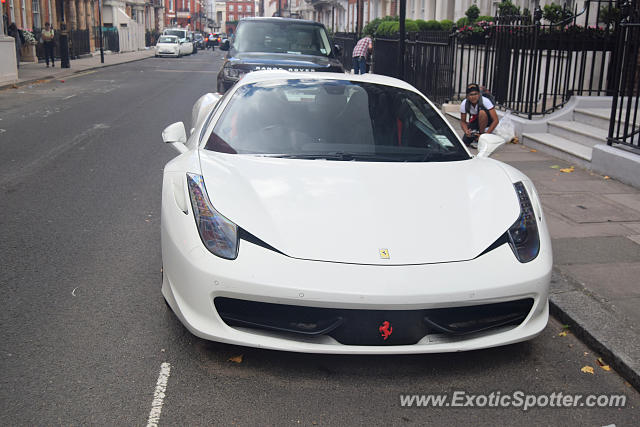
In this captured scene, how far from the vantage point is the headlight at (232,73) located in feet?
38.4

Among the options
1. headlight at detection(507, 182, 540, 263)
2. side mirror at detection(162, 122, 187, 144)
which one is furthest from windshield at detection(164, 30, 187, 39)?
headlight at detection(507, 182, 540, 263)

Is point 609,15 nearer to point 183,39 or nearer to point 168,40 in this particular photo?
point 168,40

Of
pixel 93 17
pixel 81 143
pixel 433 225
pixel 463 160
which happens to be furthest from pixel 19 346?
pixel 93 17

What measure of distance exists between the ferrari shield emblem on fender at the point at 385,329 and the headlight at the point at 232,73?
9.11m

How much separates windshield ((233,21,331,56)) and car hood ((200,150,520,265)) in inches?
371

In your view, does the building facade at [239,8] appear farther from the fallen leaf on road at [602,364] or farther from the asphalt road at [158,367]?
the fallen leaf on road at [602,364]

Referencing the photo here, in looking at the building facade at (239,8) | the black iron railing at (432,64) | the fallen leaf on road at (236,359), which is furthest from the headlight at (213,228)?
the building facade at (239,8)

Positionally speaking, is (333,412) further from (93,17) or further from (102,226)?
(93,17)

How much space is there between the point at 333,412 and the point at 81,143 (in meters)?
8.44

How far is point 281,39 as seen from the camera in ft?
44.0

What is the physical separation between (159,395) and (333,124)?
225 centimetres

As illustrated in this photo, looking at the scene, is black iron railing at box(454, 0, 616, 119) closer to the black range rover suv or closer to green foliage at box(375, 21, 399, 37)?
the black range rover suv

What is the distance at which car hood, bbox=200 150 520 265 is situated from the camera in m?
3.32

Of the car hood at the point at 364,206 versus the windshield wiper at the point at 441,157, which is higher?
the windshield wiper at the point at 441,157
